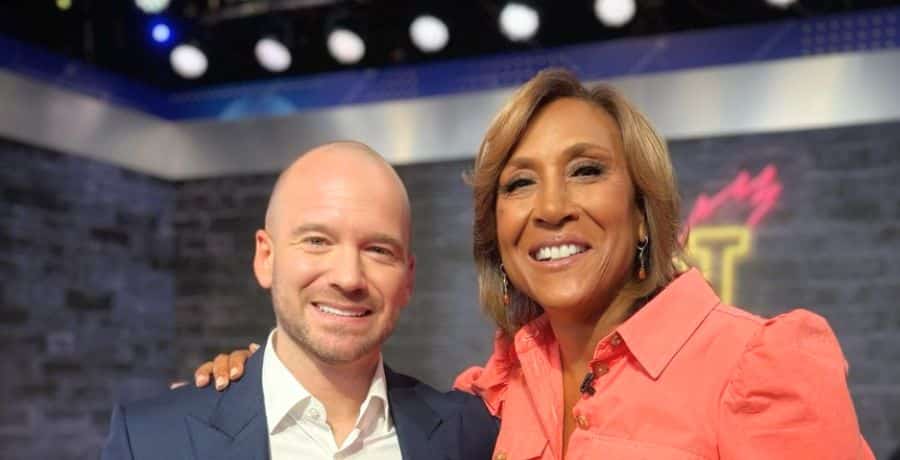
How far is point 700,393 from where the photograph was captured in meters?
1.60

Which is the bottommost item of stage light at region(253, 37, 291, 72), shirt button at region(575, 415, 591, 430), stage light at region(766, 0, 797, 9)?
shirt button at region(575, 415, 591, 430)

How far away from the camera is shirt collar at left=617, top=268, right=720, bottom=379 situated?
1.68 metres

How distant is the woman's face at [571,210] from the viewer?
1827mm

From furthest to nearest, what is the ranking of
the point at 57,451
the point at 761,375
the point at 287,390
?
the point at 57,451 < the point at 287,390 < the point at 761,375

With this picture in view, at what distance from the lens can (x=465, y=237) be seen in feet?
16.4

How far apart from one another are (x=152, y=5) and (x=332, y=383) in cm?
332

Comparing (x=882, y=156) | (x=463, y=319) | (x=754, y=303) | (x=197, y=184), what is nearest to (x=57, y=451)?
(x=197, y=184)

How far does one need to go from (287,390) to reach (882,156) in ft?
11.4

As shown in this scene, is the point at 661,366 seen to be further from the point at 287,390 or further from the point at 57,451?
the point at 57,451

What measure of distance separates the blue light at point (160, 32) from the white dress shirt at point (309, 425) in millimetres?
3447

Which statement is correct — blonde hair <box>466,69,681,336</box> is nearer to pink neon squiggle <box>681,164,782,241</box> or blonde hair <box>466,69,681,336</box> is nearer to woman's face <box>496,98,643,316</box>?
woman's face <box>496,98,643,316</box>

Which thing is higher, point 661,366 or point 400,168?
point 400,168

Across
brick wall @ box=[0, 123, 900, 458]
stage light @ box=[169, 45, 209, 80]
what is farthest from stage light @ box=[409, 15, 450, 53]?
stage light @ box=[169, 45, 209, 80]

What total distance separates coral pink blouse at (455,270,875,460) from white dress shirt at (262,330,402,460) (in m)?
0.27
